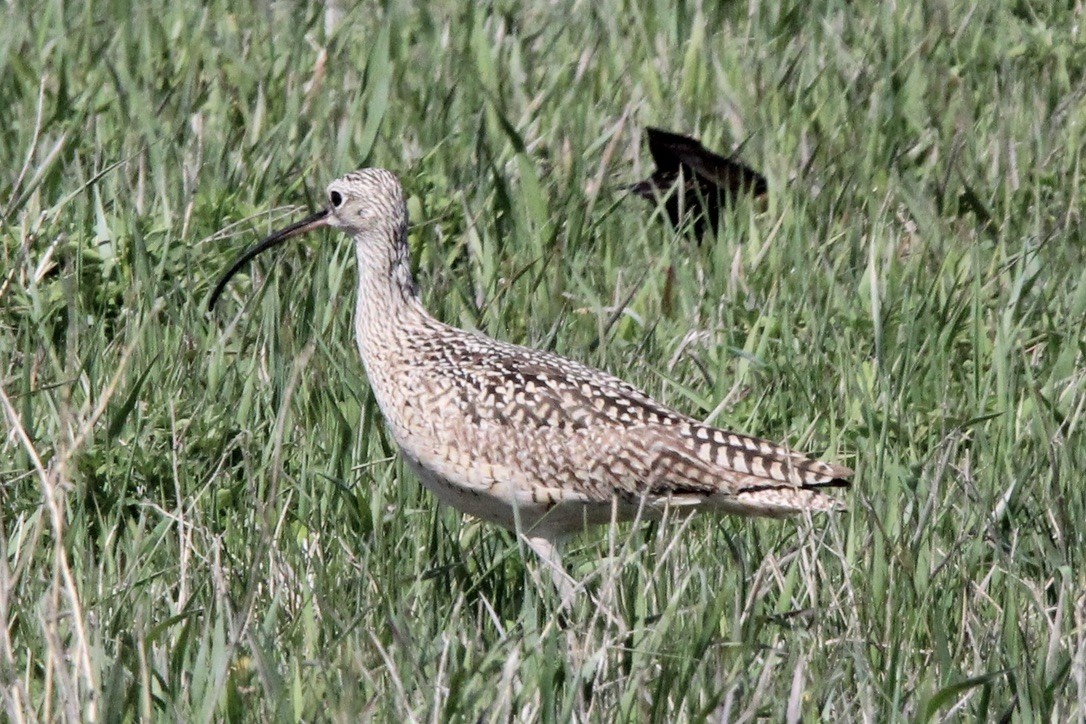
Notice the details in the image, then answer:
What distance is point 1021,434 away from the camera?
6.00 metres

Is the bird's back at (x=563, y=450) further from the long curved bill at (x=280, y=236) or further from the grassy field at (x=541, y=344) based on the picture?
the long curved bill at (x=280, y=236)

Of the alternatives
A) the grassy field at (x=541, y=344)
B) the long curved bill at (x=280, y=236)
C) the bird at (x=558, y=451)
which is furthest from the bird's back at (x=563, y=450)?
the long curved bill at (x=280, y=236)

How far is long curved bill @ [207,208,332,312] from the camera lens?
6320mm

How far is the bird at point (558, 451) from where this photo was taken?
537cm

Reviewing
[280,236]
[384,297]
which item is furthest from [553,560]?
[280,236]

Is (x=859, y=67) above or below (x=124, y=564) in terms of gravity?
above

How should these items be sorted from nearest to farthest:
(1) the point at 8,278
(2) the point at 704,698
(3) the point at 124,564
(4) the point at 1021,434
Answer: (2) the point at 704,698
(3) the point at 124,564
(4) the point at 1021,434
(1) the point at 8,278

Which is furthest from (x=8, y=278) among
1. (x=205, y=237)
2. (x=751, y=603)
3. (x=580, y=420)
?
(x=751, y=603)

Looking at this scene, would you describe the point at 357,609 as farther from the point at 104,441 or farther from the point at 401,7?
the point at 401,7

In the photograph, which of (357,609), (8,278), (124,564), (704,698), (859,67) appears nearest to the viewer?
(704,698)

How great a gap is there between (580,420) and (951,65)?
13.1ft

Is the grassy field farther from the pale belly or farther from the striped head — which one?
the striped head

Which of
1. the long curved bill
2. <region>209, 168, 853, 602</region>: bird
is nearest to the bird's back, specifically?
<region>209, 168, 853, 602</region>: bird

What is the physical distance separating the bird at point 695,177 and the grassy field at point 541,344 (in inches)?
4.6
